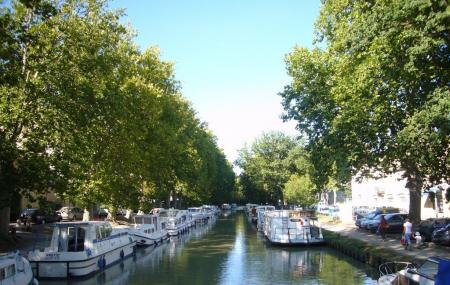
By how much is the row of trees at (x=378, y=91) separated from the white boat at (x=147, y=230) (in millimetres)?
14837

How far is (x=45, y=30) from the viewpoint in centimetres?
2809

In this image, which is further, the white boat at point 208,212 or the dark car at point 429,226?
the white boat at point 208,212

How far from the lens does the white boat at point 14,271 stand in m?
18.0

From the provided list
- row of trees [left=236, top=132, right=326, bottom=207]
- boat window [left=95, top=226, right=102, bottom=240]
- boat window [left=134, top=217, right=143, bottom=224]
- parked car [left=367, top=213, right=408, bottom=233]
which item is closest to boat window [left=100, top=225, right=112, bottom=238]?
boat window [left=95, top=226, right=102, bottom=240]

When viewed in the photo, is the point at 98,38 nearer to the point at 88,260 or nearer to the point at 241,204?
the point at 88,260

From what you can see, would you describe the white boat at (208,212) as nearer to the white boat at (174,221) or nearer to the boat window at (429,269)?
the white boat at (174,221)

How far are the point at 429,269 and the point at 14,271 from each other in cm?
1473

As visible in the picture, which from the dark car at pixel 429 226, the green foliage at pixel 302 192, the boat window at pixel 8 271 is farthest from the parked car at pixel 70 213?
the boat window at pixel 8 271

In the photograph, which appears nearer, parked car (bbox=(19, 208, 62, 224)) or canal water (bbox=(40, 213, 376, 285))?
canal water (bbox=(40, 213, 376, 285))

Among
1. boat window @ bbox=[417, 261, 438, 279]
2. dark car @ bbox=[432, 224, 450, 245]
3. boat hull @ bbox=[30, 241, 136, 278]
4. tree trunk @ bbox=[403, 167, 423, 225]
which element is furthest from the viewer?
tree trunk @ bbox=[403, 167, 423, 225]

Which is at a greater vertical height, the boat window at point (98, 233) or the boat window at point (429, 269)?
the boat window at point (98, 233)

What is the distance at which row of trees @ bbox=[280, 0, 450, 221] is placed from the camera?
2044 centimetres

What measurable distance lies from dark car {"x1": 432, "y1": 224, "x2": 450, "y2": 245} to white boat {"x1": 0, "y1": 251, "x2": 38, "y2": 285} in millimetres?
21778

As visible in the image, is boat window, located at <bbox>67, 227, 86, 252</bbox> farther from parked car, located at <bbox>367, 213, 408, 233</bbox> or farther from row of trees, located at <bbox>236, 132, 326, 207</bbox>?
row of trees, located at <bbox>236, 132, 326, 207</bbox>
